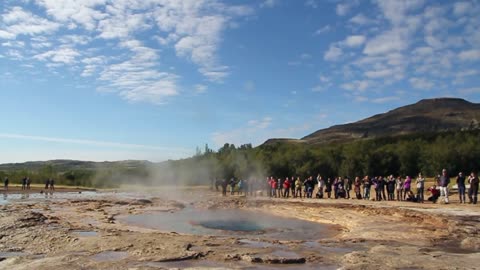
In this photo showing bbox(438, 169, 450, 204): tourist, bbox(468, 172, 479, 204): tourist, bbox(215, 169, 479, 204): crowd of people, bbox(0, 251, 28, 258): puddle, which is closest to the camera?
bbox(0, 251, 28, 258): puddle

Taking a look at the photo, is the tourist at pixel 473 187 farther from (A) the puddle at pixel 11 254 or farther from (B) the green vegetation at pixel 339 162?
(B) the green vegetation at pixel 339 162

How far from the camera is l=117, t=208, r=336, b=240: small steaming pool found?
1773 centimetres

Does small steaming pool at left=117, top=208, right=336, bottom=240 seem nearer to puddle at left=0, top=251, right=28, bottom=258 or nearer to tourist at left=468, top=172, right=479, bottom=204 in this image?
puddle at left=0, top=251, right=28, bottom=258

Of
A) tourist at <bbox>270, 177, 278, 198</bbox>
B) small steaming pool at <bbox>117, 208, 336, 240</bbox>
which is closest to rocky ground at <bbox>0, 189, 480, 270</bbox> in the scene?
small steaming pool at <bbox>117, 208, 336, 240</bbox>

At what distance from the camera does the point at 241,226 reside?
21047mm

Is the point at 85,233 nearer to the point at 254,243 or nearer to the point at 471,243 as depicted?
the point at 254,243

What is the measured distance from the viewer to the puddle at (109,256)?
11227mm

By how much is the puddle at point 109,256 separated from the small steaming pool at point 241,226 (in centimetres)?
580

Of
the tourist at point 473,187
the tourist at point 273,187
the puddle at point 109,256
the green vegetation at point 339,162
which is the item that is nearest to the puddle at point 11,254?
the puddle at point 109,256

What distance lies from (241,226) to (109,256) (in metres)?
10.0

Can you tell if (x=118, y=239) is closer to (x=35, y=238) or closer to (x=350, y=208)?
(x=35, y=238)

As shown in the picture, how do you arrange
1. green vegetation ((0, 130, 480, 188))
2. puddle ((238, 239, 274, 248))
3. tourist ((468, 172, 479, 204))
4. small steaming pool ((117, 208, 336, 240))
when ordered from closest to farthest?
puddle ((238, 239, 274, 248)) < small steaming pool ((117, 208, 336, 240)) < tourist ((468, 172, 479, 204)) < green vegetation ((0, 130, 480, 188))

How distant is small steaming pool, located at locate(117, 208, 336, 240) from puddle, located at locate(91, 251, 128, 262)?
5.80 metres

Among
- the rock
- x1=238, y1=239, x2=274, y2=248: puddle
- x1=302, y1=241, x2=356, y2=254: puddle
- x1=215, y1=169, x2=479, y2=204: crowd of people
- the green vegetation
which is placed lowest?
x1=302, y1=241, x2=356, y2=254: puddle
